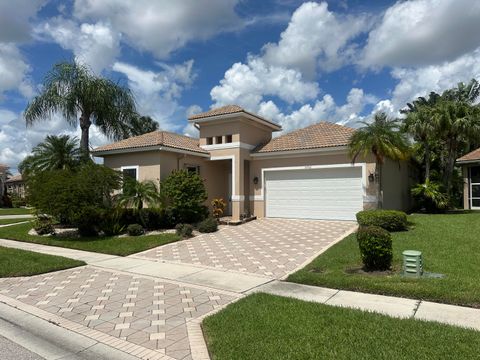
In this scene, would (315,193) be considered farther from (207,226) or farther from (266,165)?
(207,226)

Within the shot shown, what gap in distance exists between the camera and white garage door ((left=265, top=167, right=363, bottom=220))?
16.5 metres

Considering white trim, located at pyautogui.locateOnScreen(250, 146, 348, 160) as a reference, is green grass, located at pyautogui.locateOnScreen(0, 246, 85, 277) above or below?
below

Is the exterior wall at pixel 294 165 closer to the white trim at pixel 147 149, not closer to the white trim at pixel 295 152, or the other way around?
the white trim at pixel 295 152

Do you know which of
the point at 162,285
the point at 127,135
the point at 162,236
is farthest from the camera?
the point at 127,135

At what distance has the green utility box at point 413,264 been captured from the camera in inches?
279

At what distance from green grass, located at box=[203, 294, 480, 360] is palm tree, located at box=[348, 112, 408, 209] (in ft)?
32.8

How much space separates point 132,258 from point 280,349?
711cm

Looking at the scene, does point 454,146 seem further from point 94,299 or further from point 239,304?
point 94,299

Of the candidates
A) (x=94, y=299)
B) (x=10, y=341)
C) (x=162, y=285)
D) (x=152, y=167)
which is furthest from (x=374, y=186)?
(x=10, y=341)

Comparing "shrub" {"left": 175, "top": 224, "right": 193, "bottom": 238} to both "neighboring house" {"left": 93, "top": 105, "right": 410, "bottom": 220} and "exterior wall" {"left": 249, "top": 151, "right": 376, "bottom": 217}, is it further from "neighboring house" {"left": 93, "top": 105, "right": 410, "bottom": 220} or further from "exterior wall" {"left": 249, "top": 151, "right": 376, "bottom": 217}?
"exterior wall" {"left": 249, "top": 151, "right": 376, "bottom": 217}

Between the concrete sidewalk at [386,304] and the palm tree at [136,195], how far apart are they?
9.43 meters

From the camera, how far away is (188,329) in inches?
199

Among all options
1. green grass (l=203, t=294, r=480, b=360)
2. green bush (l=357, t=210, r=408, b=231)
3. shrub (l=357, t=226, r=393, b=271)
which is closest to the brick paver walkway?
green grass (l=203, t=294, r=480, b=360)

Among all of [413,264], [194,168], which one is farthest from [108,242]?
[413,264]
